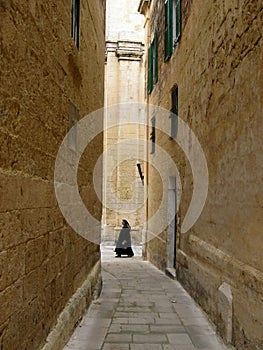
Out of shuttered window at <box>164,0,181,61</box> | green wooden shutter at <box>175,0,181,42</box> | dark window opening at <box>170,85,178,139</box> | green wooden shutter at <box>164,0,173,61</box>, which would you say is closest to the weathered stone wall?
green wooden shutter at <box>175,0,181,42</box>

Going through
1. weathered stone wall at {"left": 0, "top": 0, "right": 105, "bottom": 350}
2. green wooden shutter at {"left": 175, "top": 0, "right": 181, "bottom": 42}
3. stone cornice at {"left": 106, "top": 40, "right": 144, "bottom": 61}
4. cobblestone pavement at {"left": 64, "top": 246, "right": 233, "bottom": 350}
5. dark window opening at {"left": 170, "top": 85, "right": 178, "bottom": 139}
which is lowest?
cobblestone pavement at {"left": 64, "top": 246, "right": 233, "bottom": 350}

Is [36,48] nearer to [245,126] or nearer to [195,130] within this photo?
[245,126]

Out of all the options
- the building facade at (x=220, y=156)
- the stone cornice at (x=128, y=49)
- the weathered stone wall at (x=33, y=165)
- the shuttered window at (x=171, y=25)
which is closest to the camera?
the weathered stone wall at (x=33, y=165)

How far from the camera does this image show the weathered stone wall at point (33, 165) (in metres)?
2.58

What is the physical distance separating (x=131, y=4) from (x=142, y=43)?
2515 mm

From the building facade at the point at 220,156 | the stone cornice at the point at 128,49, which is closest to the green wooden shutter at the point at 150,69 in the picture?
the building facade at the point at 220,156

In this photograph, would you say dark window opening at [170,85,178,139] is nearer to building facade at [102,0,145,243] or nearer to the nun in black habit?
the nun in black habit

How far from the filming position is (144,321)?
18.9 feet

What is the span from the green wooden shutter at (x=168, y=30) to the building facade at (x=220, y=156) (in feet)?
0.12

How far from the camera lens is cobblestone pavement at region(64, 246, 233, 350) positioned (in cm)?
475

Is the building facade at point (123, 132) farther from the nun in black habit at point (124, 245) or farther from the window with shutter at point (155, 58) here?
the window with shutter at point (155, 58)

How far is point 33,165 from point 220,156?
9.83 ft

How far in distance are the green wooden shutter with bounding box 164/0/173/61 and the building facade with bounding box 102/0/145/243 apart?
8011 mm

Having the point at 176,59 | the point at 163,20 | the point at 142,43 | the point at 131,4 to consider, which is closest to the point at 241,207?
the point at 176,59
